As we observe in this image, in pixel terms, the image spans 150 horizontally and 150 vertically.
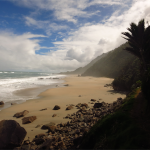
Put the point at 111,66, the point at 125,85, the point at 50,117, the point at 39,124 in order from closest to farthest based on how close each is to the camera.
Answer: the point at 39,124, the point at 50,117, the point at 125,85, the point at 111,66

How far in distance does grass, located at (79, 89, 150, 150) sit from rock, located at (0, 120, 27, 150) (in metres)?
3.21

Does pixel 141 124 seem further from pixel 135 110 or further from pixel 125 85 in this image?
pixel 125 85

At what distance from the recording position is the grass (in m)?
3.06

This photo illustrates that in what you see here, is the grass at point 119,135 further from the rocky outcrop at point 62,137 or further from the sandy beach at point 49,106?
the sandy beach at point 49,106

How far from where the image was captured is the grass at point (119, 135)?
3062mm

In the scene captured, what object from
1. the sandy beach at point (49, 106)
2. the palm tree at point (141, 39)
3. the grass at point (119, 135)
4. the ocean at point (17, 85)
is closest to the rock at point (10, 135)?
the sandy beach at point (49, 106)

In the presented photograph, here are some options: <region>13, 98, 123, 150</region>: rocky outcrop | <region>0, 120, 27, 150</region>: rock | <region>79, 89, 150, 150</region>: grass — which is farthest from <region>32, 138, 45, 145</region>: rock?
<region>79, 89, 150, 150</region>: grass

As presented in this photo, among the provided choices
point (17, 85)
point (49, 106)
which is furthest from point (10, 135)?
point (17, 85)

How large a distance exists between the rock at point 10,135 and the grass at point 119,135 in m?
3.21

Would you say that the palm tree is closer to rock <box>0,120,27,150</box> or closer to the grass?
the grass

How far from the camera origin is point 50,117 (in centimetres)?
924

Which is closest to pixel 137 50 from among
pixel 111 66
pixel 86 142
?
pixel 86 142

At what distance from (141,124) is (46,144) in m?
3.85

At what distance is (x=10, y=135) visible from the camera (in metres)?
5.47
